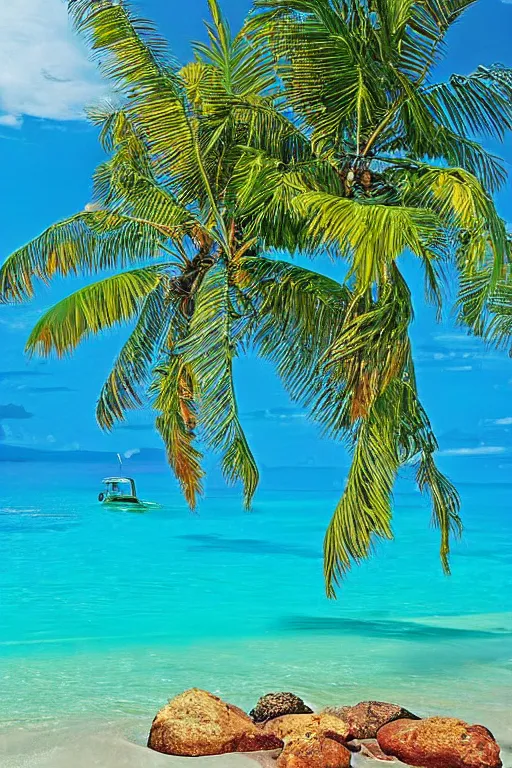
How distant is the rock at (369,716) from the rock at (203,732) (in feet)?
2.69

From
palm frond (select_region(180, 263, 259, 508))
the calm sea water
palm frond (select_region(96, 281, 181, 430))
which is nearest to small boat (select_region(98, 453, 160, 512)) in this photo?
the calm sea water

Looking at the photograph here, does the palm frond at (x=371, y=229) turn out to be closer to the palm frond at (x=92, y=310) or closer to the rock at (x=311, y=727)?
the palm frond at (x=92, y=310)

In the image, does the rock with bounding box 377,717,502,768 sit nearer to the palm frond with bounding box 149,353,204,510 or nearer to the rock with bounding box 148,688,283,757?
the rock with bounding box 148,688,283,757

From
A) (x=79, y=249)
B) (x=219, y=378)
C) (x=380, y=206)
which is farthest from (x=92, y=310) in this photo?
(x=380, y=206)

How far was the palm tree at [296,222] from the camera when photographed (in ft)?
30.5

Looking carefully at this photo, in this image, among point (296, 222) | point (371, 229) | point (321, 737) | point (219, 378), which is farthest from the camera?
point (296, 222)

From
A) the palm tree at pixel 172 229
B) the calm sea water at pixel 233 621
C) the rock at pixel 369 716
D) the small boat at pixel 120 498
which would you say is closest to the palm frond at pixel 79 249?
the palm tree at pixel 172 229

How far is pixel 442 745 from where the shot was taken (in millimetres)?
7516

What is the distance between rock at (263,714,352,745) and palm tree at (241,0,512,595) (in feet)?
4.58

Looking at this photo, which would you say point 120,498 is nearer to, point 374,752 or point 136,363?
point 136,363

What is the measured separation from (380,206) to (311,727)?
15.5ft

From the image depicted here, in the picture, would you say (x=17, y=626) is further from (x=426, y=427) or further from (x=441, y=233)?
(x=441, y=233)

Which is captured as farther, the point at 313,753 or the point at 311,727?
the point at 311,727

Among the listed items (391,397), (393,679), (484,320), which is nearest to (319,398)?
(391,397)
